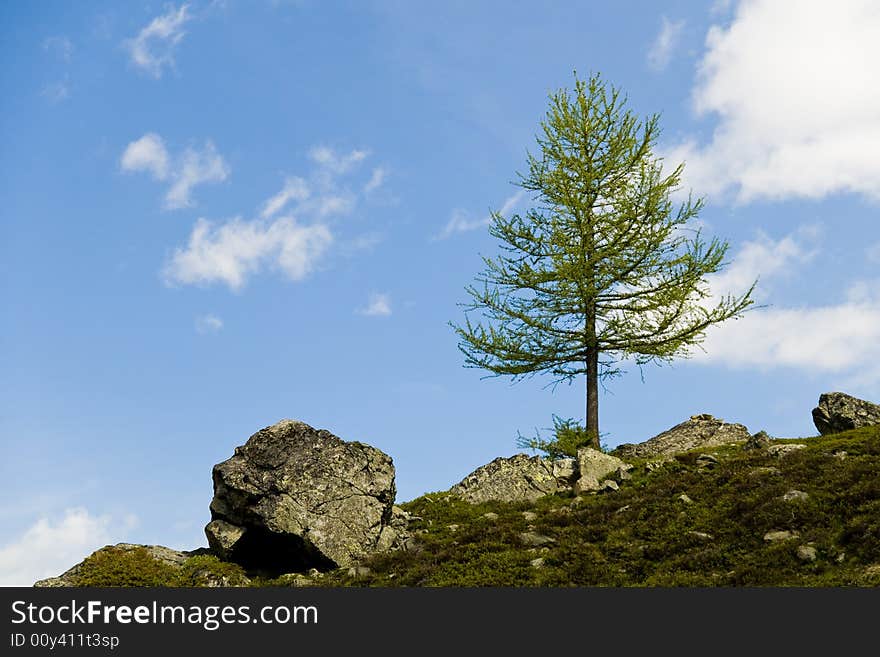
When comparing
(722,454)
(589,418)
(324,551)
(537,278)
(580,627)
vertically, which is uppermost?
(537,278)

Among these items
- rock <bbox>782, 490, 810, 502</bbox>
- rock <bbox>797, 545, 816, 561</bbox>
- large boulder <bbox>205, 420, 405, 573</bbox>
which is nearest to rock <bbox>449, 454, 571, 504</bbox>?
large boulder <bbox>205, 420, 405, 573</bbox>

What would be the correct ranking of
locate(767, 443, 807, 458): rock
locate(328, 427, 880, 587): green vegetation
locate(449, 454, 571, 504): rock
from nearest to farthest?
1. locate(328, 427, 880, 587): green vegetation
2. locate(767, 443, 807, 458): rock
3. locate(449, 454, 571, 504): rock

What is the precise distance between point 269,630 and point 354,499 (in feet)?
25.6

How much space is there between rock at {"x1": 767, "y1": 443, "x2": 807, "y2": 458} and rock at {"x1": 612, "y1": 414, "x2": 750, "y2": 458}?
4828 millimetres

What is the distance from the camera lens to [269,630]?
489 inches

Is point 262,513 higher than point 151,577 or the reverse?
higher

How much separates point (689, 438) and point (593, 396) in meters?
3.67

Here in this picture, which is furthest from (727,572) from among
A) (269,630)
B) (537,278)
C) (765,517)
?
(537,278)

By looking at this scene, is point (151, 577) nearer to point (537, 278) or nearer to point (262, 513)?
point (262, 513)

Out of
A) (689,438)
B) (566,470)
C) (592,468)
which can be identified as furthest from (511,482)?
(689,438)

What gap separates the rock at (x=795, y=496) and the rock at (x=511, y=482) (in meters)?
6.76

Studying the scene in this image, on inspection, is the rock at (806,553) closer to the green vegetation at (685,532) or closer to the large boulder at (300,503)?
the green vegetation at (685,532)

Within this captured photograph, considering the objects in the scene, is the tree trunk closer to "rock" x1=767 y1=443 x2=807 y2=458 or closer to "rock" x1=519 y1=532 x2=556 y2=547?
"rock" x1=767 y1=443 x2=807 y2=458

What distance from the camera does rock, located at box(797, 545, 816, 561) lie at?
14602mm
